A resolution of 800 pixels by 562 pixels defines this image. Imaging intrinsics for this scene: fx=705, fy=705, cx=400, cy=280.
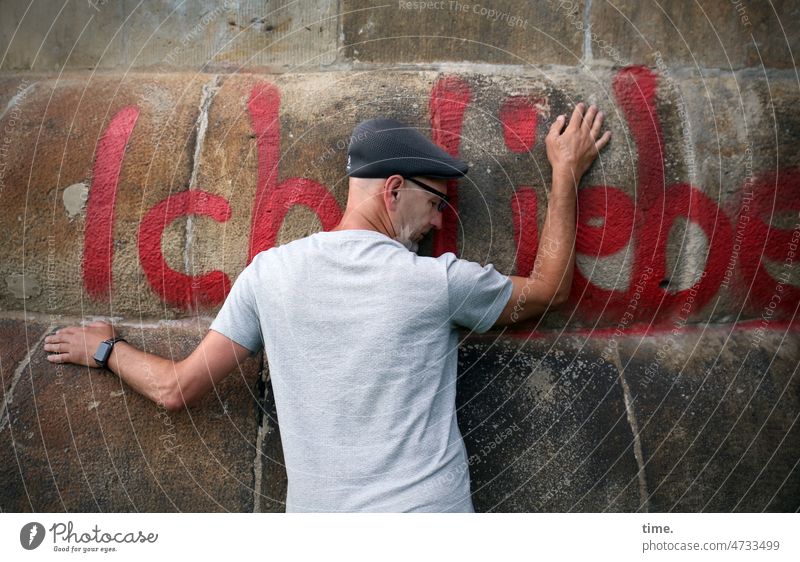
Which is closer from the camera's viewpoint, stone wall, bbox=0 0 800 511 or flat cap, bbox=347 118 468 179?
flat cap, bbox=347 118 468 179

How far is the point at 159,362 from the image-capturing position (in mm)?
2131

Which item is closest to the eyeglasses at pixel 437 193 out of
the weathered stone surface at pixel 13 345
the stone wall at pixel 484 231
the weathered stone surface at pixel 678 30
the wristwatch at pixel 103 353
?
the stone wall at pixel 484 231

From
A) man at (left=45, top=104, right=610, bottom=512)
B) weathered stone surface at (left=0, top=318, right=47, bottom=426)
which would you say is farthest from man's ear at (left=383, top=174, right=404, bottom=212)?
weathered stone surface at (left=0, top=318, right=47, bottom=426)

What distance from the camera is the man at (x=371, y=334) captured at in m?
1.83

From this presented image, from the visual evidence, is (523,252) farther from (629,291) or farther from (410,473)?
(410,473)

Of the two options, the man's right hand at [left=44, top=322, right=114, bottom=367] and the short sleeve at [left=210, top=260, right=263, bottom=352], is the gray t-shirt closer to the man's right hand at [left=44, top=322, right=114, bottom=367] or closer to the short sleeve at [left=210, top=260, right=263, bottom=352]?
the short sleeve at [left=210, top=260, right=263, bottom=352]

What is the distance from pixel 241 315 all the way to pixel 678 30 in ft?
5.47

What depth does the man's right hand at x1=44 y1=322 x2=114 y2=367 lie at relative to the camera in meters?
2.20

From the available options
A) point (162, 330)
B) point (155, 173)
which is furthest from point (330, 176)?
point (162, 330)

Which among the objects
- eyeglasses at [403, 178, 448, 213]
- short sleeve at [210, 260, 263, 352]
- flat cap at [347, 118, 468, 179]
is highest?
flat cap at [347, 118, 468, 179]

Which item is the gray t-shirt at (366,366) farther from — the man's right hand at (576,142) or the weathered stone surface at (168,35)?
the weathered stone surface at (168,35)

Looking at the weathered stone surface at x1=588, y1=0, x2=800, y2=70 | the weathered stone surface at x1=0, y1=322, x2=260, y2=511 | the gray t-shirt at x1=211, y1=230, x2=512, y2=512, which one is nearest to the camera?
the gray t-shirt at x1=211, y1=230, x2=512, y2=512

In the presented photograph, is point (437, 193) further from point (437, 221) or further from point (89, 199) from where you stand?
point (89, 199)

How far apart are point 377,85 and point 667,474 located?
1.54 meters
